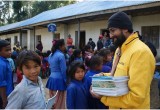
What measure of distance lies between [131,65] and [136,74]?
10 centimetres

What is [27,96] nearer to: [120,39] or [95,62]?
[120,39]

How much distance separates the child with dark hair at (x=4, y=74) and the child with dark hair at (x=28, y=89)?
1.36 m

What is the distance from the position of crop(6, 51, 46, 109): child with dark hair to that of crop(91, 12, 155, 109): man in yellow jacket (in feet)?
1.94

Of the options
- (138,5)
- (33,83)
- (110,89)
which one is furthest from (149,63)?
(138,5)

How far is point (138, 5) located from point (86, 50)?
2673 millimetres

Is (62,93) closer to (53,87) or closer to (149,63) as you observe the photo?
(53,87)

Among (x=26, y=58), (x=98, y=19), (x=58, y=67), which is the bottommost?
(x=58, y=67)

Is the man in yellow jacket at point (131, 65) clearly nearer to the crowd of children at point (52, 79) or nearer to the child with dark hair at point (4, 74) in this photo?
the crowd of children at point (52, 79)

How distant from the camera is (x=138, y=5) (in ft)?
32.0

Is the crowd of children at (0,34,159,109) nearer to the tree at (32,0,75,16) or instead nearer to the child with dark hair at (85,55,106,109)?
the child with dark hair at (85,55,106,109)

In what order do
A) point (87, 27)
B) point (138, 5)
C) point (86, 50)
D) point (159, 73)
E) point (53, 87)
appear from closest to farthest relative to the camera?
point (53, 87) → point (159, 73) → point (86, 50) → point (138, 5) → point (87, 27)

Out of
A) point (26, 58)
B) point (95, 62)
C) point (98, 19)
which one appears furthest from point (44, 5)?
Answer: point (26, 58)

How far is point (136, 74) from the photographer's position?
2.38m

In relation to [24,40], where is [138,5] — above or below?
above
